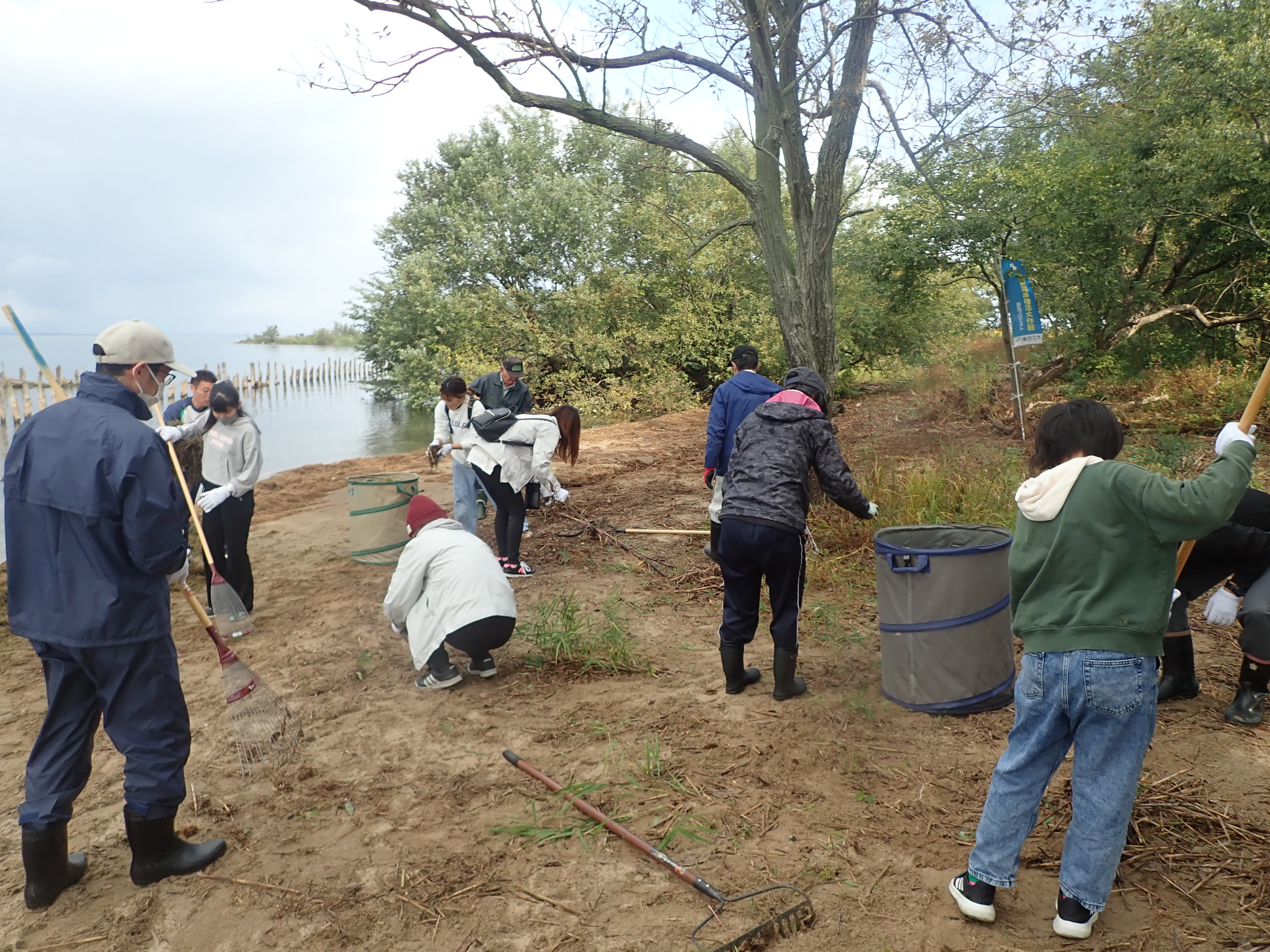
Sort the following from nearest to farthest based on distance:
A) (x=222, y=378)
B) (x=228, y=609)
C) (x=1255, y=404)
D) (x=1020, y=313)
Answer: (x=1255, y=404) < (x=228, y=609) < (x=1020, y=313) < (x=222, y=378)

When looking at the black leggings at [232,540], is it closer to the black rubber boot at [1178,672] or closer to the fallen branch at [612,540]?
the fallen branch at [612,540]

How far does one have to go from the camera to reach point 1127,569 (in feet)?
8.00

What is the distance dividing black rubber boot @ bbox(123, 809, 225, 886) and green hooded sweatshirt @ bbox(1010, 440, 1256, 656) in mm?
3148

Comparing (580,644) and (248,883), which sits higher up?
(580,644)

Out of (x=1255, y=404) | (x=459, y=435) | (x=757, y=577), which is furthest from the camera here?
(x=459, y=435)

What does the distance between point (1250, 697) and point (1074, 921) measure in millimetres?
2072

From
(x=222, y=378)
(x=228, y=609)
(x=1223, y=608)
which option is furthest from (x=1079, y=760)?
(x=222, y=378)

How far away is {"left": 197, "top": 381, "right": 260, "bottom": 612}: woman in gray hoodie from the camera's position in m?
5.96

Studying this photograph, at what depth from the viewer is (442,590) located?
15.9ft

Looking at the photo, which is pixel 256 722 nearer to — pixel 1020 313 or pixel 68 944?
pixel 68 944

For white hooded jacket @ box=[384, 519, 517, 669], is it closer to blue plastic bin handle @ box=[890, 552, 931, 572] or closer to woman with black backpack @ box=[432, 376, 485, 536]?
blue plastic bin handle @ box=[890, 552, 931, 572]

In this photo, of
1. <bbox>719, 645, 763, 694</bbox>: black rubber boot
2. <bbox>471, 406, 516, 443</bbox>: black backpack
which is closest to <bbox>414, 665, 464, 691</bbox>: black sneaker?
<bbox>719, 645, 763, 694</bbox>: black rubber boot

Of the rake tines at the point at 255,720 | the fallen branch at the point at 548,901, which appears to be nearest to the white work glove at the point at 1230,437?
the fallen branch at the point at 548,901

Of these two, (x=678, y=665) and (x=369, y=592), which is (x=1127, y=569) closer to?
(x=678, y=665)
